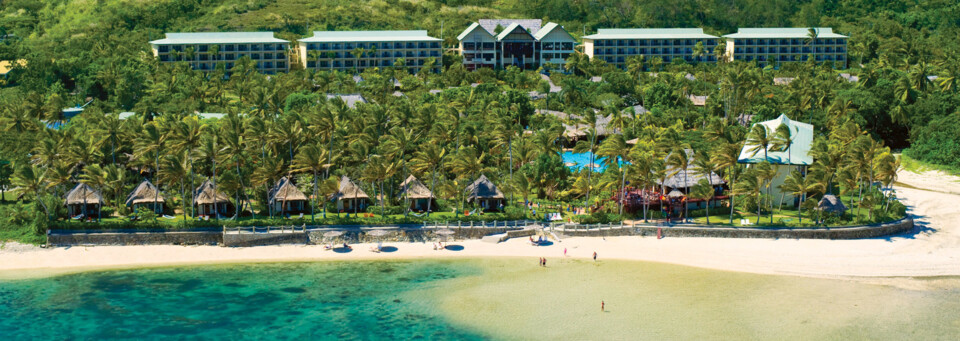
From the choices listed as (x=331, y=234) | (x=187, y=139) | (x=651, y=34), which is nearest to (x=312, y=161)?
(x=331, y=234)

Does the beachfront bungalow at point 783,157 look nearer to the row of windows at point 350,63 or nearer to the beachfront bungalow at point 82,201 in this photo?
the beachfront bungalow at point 82,201

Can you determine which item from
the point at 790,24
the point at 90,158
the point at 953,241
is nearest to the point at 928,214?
the point at 953,241

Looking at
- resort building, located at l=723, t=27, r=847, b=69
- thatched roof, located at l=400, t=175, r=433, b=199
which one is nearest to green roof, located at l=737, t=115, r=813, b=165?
thatched roof, located at l=400, t=175, r=433, b=199

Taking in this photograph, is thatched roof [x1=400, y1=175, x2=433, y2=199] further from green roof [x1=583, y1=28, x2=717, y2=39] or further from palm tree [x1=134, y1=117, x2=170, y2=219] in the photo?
green roof [x1=583, y1=28, x2=717, y2=39]

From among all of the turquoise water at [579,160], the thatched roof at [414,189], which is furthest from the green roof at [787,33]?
the thatched roof at [414,189]

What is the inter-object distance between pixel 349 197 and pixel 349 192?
47cm

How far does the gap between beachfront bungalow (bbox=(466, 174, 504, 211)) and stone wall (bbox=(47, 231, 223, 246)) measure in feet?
58.6

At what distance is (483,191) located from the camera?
224 feet

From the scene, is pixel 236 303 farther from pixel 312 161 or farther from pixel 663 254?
pixel 663 254

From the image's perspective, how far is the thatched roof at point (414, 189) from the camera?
68438 mm

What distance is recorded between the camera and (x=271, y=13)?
153750 millimetres

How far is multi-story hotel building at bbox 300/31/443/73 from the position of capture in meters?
132

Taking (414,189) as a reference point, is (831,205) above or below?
below

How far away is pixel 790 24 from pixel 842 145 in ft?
316
